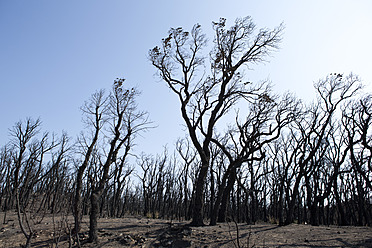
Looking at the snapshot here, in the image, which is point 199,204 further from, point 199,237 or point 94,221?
point 94,221

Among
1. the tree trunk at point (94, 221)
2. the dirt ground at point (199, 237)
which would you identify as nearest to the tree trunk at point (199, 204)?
the dirt ground at point (199, 237)

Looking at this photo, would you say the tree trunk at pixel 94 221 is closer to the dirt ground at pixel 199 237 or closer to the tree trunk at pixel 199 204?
the dirt ground at pixel 199 237

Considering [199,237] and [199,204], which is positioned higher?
[199,204]

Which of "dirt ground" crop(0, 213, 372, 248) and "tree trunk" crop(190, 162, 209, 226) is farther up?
"tree trunk" crop(190, 162, 209, 226)

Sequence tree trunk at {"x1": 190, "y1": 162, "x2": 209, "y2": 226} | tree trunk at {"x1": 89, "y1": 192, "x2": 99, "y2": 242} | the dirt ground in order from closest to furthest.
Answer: the dirt ground
tree trunk at {"x1": 89, "y1": 192, "x2": 99, "y2": 242}
tree trunk at {"x1": 190, "y1": 162, "x2": 209, "y2": 226}

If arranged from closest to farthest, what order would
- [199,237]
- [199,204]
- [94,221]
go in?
1. [199,237]
2. [94,221]
3. [199,204]

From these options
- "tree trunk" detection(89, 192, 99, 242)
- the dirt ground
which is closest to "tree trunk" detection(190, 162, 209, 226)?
the dirt ground

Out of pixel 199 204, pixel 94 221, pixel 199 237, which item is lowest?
pixel 199 237

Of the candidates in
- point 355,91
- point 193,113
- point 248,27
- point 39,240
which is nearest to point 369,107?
point 355,91

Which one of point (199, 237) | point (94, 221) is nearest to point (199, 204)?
point (199, 237)

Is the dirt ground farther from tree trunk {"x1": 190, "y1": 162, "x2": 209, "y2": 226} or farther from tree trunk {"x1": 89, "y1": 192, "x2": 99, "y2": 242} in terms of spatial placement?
tree trunk {"x1": 190, "y1": 162, "x2": 209, "y2": 226}

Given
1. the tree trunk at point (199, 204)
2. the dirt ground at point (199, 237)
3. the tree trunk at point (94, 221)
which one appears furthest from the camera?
the tree trunk at point (199, 204)

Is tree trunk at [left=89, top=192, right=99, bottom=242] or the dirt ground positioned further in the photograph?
tree trunk at [left=89, top=192, right=99, bottom=242]

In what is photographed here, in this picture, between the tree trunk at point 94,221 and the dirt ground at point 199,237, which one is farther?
the tree trunk at point 94,221
